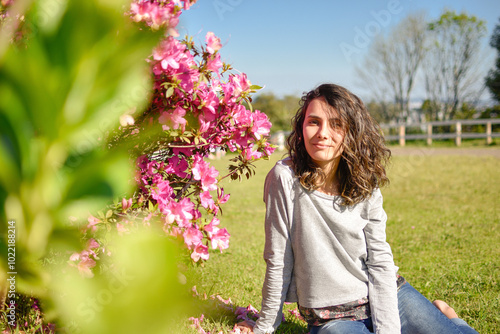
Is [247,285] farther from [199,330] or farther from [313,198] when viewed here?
[313,198]

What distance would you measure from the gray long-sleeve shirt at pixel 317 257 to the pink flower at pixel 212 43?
690 millimetres

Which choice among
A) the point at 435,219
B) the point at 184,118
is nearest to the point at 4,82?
the point at 184,118

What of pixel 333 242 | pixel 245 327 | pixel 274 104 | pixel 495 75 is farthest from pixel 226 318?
pixel 274 104

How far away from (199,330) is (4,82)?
2.25 meters

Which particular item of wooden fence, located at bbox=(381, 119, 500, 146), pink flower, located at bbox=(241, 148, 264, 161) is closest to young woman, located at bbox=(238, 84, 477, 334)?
pink flower, located at bbox=(241, 148, 264, 161)

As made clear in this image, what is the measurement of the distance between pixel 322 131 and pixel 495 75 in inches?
956

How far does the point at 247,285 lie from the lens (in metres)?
3.30

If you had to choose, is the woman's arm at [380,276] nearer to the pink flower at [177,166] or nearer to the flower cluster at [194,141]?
the flower cluster at [194,141]

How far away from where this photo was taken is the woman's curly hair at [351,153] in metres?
2.07

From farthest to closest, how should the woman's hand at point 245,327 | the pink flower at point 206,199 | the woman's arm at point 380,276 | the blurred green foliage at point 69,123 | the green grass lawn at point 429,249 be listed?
the green grass lawn at point 429,249 < the woman's hand at point 245,327 < the woman's arm at point 380,276 < the pink flower at point 206,199 < the blurred green foliage at point 69,123

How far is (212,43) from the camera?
5.46 ft

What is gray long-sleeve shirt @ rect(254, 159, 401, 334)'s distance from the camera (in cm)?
204

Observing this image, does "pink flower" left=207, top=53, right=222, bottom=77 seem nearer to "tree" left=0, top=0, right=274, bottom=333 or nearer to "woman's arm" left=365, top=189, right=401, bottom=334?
"woman's arm" left=365, top=189, right=401, bottom=334

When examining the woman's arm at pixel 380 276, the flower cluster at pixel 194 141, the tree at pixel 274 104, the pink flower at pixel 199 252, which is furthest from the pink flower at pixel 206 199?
the tree at pixel 274 104
